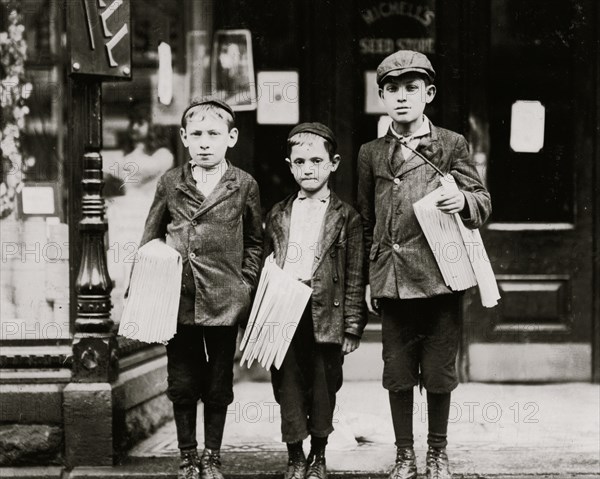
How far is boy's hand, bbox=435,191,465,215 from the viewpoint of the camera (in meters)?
4.33

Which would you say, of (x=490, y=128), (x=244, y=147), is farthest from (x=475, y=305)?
(x=244, y=147)

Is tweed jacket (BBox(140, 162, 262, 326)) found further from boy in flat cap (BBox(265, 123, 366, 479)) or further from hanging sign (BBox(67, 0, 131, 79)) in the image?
hanging sign (BBox(67, 0, 131, 79))

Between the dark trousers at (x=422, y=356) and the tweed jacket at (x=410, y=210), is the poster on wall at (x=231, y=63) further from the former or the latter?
the dark trousers at (x=422, y=356)

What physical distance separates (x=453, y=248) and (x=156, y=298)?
1.42 meters

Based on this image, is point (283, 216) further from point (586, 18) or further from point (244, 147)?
point (586, 18)

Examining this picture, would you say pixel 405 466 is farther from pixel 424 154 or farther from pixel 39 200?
pixel 39 200

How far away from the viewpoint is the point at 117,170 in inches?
236

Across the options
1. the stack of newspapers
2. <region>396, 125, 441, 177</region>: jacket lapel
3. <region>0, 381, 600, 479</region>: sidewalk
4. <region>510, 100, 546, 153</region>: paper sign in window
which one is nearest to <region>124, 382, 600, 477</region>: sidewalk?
<region>0, 381, 600, 479</region>: sidewalk

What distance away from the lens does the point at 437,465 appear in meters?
4.57

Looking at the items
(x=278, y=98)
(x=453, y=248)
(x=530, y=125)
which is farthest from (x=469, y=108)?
(x=453, y=248)

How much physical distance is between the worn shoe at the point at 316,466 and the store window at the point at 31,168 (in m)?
1.72

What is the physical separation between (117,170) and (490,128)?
8.35 ft

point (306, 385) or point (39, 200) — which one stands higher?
point (39, 200)

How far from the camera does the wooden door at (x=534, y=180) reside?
21.3 ft
